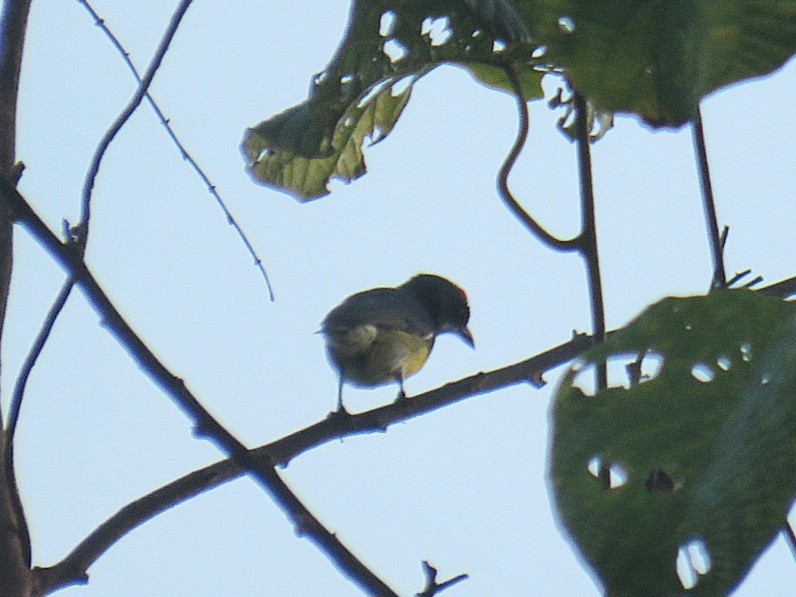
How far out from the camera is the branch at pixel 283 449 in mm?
2066

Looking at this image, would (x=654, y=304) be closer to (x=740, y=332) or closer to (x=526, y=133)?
(x=740, y=332)

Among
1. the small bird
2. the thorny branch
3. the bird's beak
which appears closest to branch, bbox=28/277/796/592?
the thorny branch

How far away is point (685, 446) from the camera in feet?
2.56

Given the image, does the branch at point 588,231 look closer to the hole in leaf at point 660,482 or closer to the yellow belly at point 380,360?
the hole in leaf at point 660,482

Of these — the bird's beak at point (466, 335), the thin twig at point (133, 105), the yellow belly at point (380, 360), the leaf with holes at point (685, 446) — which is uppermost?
the bird's beak at point (466, 335)

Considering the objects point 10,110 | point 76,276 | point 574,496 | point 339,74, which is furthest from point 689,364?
point 10,110

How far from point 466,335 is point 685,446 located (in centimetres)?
755

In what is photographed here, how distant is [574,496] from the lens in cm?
74

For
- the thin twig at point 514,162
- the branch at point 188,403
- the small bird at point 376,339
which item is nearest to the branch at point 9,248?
the branch at point 188,403

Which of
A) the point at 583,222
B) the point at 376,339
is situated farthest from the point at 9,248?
the point at 376,339

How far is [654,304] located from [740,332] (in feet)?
0.28

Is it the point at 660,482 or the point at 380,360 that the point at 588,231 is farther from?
the point at 380,360

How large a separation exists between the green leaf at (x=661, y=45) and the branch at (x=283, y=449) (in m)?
0.82

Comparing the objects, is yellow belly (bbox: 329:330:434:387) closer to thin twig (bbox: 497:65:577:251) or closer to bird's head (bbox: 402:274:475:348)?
bird's head (bbox: 402:274:475:348)
